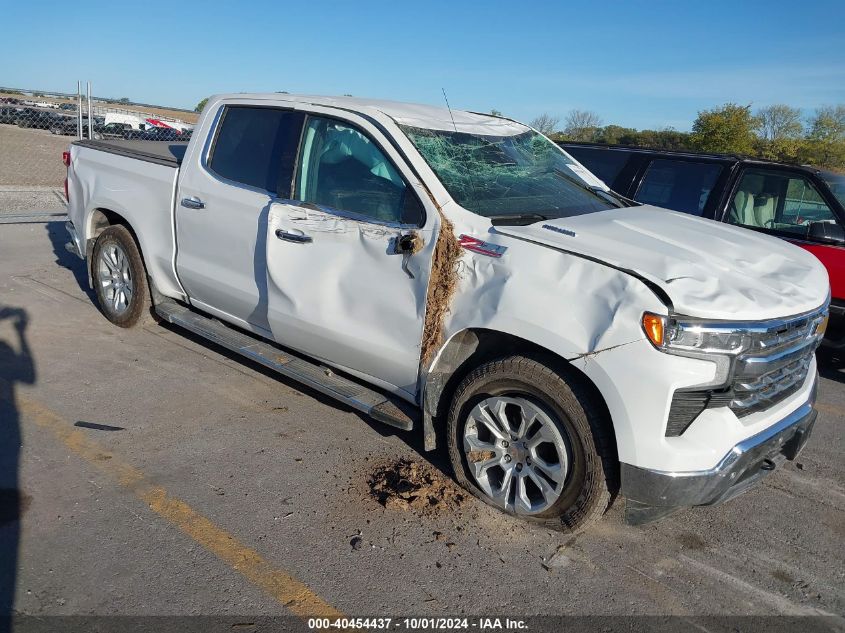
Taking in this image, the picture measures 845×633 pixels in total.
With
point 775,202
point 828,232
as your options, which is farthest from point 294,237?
point 775,202

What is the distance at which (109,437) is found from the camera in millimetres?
4168

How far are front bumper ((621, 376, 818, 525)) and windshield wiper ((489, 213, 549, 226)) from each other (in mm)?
1278

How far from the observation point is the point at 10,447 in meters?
3.96

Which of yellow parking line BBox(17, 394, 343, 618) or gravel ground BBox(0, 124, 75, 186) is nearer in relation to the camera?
yellow parking line BBox(17, 394, 343, 618)

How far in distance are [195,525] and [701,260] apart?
8.87 ft

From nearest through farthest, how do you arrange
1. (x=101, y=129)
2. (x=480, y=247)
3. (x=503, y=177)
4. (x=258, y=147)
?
(x=480, y=247), (x=503, y=177), (x=258, y=147), (x=101, y=129)

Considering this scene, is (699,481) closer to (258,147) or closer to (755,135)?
(258,147)

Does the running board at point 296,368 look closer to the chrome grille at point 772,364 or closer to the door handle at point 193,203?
the door handle at point 193,203

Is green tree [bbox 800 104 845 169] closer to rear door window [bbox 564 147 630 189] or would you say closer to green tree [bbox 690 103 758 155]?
green tree [bbox 690 103 758 155]

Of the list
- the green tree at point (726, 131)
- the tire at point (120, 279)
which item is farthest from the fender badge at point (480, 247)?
the green tree at point (726, 131)

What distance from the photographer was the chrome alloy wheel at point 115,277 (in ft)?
18.9

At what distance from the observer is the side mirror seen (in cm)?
564

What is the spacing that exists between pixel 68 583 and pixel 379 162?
2.55 m

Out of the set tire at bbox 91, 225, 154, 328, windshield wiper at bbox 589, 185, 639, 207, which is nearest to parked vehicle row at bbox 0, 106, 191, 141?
tire at bbox 91, 225, 154, 328
